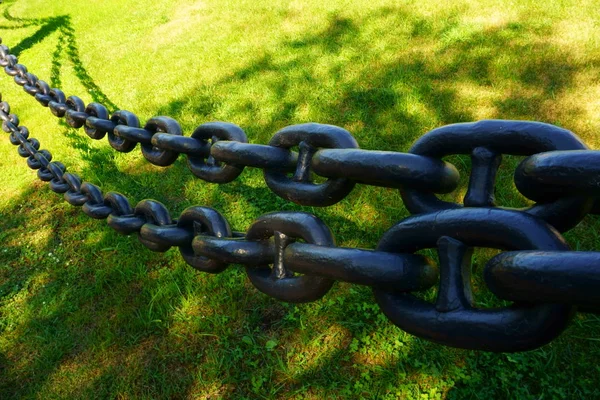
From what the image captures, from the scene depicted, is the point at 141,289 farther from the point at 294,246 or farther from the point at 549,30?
the point at 549,30

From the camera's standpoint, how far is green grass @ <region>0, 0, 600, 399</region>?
2.29 meters

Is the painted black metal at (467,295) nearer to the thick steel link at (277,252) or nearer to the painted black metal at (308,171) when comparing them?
the thick steel link at (277,252)

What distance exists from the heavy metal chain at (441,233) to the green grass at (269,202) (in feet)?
4.09

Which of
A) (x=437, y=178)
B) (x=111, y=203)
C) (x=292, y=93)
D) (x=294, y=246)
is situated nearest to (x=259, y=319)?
(x=111, y=203)

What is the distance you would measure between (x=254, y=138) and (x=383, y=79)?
3.89ft

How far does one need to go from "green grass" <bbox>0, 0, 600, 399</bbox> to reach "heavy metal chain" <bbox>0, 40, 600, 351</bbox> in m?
1.25

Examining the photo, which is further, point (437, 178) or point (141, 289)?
point (141, 289)

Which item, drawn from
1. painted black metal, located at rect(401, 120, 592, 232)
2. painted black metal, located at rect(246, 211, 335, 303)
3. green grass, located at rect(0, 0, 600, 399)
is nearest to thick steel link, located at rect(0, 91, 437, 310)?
painted black metal, located at rect(246, 211, 335, 303)

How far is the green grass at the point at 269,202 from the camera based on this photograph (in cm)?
229

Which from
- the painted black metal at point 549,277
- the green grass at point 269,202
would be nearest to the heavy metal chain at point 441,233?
the painted black metal at point 549,277

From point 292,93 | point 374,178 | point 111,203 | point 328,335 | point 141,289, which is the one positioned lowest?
point 328,335

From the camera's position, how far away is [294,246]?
Answer: 3.52 feet

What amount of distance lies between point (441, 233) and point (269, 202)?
2.47 m

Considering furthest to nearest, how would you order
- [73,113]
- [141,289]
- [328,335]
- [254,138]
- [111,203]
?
[254,138]
[141,289]
[328,335]
[73,113]
[111,203]
